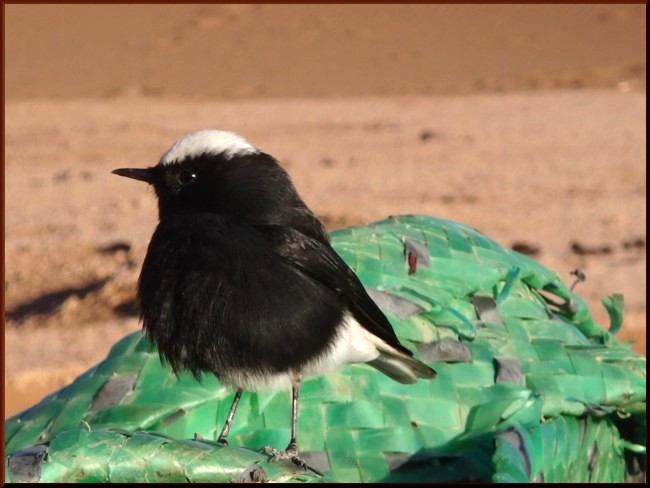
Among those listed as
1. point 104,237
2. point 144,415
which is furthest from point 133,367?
point 104,237

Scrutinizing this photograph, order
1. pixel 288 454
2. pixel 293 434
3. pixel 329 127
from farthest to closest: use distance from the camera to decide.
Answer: pixel 329 127
pixel 293 434
pixel 288 454

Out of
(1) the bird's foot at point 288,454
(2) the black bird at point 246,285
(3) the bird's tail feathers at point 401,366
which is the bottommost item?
(1) the bird's foot at point 288,454

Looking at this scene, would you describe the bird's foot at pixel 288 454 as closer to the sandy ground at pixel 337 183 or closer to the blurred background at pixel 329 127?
the sandy ground at pixel 337 183

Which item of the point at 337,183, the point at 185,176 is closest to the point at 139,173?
the point at 185,176

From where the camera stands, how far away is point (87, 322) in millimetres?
Answer: 6238

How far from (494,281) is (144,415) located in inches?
49.1

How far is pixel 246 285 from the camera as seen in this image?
3020 millimetres

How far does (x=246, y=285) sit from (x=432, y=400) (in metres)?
0.73

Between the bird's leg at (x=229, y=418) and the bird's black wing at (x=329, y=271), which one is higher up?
the bird's black wing at (x=329, y=271)

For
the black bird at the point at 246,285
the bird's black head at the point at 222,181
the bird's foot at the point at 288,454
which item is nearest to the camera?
the bird's foot at the point at 288,454

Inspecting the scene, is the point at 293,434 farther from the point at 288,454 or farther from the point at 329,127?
the point at 329,127

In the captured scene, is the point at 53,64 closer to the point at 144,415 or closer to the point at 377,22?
the point at 377,22

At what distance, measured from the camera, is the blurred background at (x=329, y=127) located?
6.94 meters

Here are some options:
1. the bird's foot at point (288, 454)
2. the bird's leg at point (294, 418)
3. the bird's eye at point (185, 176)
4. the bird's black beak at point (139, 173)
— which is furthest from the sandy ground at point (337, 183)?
the bird's foot at point (288, 454)
